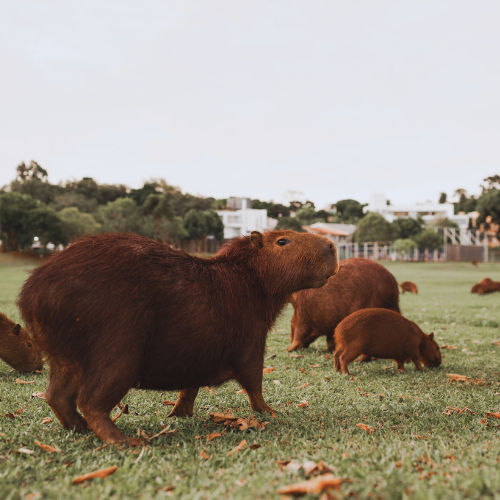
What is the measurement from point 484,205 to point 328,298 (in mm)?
46812

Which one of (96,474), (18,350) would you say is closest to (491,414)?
(96,474)

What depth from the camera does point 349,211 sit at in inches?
3167

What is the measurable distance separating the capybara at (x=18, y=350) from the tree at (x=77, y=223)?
123 ft

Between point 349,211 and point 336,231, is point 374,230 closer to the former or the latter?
point 336,231

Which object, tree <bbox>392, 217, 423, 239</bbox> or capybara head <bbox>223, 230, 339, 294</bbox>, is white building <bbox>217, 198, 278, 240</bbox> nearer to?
tree <bbox>392, 217, 423, 239</bbox>

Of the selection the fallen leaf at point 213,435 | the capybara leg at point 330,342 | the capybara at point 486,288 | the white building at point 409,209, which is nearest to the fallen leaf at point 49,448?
the fallen leaf at point 213,435

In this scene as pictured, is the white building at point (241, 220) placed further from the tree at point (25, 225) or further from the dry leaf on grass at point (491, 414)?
the dry leaf on grass at point (491, 414)

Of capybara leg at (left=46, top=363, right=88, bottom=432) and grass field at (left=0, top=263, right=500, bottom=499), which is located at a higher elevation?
capybara leg at (left=46, top=363, right=88, bottom=432)

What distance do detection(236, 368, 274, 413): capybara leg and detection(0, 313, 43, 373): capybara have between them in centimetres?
242

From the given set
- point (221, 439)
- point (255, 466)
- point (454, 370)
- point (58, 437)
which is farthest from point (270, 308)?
point (454, 370)

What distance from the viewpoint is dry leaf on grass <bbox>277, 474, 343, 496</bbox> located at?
188 centimetres

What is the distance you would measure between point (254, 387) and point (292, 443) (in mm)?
610

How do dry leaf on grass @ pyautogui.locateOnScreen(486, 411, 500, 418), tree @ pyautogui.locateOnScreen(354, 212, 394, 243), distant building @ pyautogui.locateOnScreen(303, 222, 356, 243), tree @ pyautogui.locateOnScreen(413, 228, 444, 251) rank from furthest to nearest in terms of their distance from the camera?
1. distant building @ pyautogui.locateOnScreen(303, 222, 356, 243)
2. tree @ pyautogui.locateOnScreen(354, 212, 394, 243)
3. tree @ pyautogui.locateOnScreen(413, 228, 444, 251)
4. dry leaf on grass @ pyautogui.locateOnScreen(486, 411, 500, 418)

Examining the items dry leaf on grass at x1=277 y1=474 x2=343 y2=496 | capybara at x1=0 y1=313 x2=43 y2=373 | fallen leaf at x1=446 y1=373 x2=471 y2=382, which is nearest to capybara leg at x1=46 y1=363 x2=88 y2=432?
dry leaf on grass at x1=277 y1=474 x2=343 y2=496
